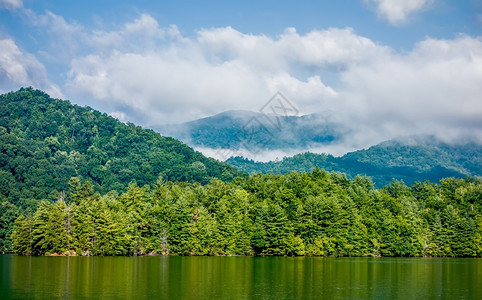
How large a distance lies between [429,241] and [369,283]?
61.8 metres

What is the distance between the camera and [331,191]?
97812mm

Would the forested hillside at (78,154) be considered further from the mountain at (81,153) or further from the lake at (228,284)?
the lake at (228,284)

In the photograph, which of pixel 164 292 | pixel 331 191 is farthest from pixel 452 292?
pixel 331 191

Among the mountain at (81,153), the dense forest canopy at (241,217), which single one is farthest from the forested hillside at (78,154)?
the dense forest canopy at (241,217)

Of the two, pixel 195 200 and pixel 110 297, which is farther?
pixel 195 200

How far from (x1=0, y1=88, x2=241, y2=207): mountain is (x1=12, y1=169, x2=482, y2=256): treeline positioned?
29928 millimetres

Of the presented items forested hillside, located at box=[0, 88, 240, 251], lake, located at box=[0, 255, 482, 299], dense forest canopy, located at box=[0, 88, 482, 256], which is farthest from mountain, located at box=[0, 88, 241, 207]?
lake, located at box=[0, 255, 482, 299]

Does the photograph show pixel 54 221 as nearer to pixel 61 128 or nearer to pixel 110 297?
pixel 110 297

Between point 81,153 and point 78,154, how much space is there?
8.66 metres

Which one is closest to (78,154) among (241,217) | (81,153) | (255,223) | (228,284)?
(81,153)

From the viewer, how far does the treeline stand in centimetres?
8000

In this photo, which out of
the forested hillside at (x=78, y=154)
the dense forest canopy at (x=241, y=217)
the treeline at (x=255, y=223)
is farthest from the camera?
the forested hillside at (x=78, y=154)

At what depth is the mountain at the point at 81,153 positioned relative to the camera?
125 metres

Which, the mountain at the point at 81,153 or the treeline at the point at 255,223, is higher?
the mountain at the point at 81,153
